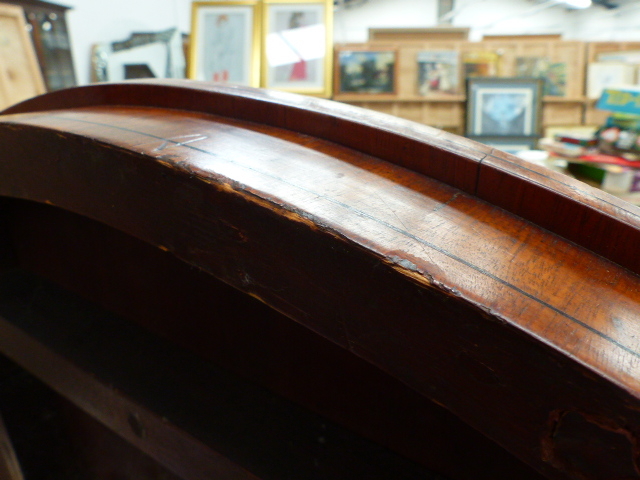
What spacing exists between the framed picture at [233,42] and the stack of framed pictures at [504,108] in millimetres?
1601

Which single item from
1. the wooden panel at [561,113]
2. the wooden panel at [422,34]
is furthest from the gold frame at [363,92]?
the wooden panel at [561,113]

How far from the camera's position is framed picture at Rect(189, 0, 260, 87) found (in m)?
2.55

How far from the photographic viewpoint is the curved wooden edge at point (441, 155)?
461 mm

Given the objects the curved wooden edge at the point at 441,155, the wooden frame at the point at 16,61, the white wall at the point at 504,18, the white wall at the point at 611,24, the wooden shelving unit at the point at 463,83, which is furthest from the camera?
the white wall at the point at 504,18

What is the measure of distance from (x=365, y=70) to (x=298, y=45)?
0.76 m

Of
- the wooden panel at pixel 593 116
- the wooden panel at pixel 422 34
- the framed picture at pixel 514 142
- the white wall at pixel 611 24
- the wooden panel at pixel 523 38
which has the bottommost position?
the framed picture at pixel 514 142

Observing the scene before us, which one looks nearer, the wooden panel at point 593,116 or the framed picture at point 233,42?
the framed picture at point 233,42

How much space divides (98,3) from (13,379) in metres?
2.67

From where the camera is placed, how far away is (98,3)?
2697 millimetres

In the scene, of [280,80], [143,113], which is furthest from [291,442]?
[280,80]

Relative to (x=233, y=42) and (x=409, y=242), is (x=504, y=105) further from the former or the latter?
(x=409, y=242)

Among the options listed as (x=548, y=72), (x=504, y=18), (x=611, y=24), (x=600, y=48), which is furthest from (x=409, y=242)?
(x=611, y=24)

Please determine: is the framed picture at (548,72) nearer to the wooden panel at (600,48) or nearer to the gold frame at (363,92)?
the wooden panel at (600,48)

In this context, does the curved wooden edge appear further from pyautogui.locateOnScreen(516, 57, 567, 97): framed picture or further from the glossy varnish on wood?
pyautogui.locateOnScreen(516, 57, 567, 97): framed picture
